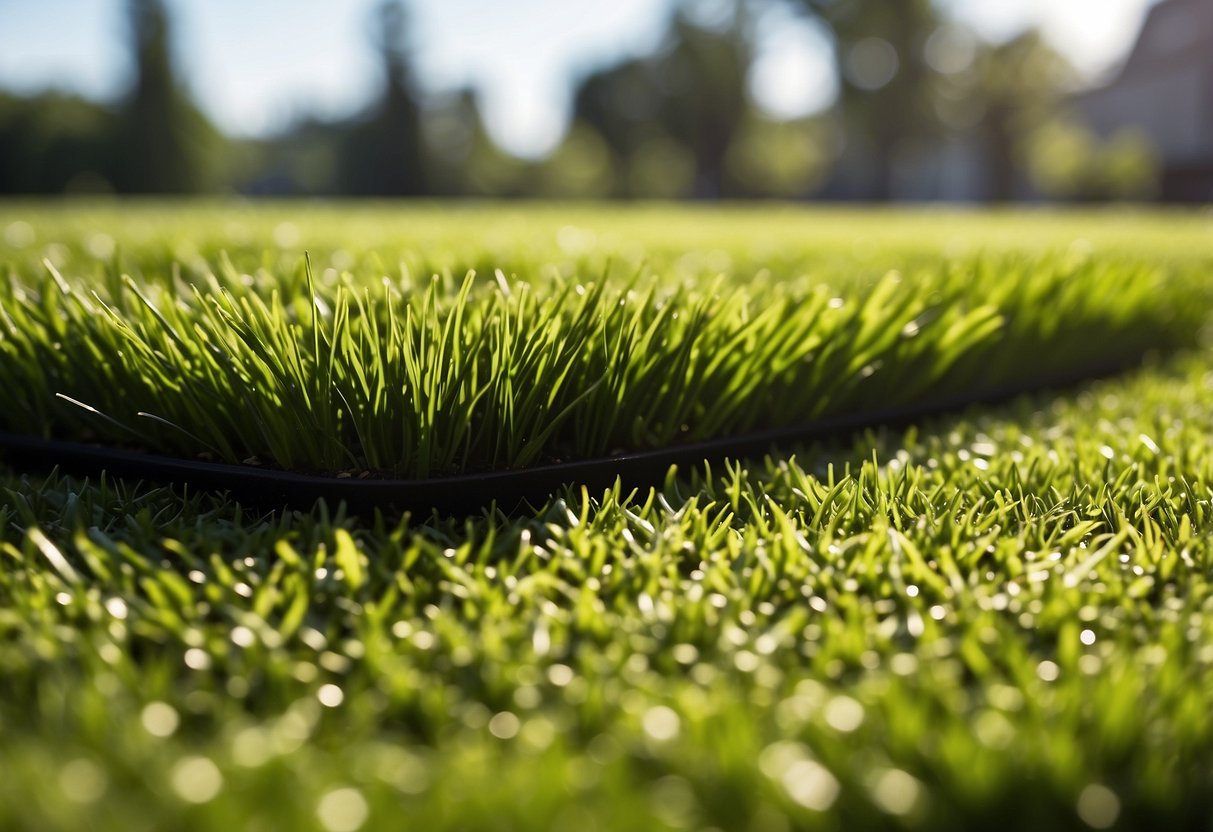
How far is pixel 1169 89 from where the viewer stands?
3481cm

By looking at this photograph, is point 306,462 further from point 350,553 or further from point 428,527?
point 350,553

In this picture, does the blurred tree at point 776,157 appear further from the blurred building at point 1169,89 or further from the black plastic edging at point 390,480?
the black plastic edging at point 390,480

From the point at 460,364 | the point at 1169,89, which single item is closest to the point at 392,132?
the point at 1169,89

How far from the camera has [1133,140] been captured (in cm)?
3041

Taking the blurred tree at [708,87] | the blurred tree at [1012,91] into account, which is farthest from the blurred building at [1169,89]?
the blurred tree at [708,87]

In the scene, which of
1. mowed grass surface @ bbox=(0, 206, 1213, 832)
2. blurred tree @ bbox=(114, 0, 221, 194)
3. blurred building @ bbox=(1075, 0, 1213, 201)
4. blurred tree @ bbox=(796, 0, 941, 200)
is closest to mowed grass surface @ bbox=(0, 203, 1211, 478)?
mowed grass surface @ bbox=(0, 206, 1213, 832)

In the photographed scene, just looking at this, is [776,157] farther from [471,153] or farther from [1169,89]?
[471,153]

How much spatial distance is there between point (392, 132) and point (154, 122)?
31.5 feet

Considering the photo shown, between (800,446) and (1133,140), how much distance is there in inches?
1333

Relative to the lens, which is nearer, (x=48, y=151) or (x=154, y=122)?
(x=154, y=122)

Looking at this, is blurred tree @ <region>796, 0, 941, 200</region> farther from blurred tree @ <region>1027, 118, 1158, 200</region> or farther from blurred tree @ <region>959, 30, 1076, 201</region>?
blurred tree @ <region>1027, 118, 1158, 200</region>

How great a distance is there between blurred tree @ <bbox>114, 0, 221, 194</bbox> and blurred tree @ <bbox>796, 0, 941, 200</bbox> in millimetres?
22812

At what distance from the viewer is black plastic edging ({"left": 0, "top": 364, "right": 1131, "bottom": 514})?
61.4 inches

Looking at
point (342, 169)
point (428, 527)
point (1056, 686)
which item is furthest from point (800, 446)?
point (342, 169)
